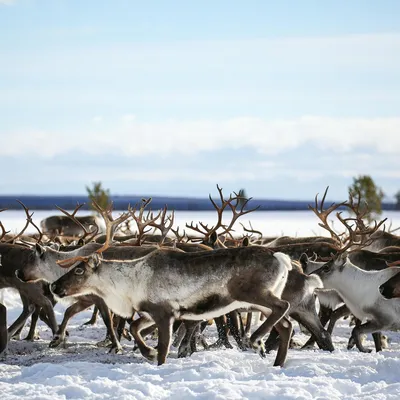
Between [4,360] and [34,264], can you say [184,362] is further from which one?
[34,264]

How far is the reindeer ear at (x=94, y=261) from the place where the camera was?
821cm

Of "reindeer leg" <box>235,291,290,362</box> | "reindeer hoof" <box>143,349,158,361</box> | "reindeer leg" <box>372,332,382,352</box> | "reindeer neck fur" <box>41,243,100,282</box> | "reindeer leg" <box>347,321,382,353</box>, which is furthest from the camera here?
"reindeer neck fur" <box>41,243,100,282</box>

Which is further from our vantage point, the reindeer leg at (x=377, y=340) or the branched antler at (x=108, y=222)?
the reindeer leg at (x=377, y=340)

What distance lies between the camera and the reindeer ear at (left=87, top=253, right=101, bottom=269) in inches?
323

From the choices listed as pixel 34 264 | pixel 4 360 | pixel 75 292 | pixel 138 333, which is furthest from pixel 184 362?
pixel 34 264

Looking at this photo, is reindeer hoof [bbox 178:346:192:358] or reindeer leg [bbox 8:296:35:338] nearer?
reindeer hoof [bbox 178:346:192:358]

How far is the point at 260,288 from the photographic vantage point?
7.69 m

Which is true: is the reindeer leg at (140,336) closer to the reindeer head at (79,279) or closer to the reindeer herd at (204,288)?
the reindeer herd at (204,288)

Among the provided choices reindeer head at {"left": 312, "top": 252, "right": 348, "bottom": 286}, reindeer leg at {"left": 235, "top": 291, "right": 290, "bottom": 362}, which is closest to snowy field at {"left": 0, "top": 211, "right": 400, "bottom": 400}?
reindeer leg at {"left": 235, "top": 291, "right": 290, "bottom": 362}

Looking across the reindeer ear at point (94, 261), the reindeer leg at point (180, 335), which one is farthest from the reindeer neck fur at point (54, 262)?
the reindeer ear at point (94, 261)

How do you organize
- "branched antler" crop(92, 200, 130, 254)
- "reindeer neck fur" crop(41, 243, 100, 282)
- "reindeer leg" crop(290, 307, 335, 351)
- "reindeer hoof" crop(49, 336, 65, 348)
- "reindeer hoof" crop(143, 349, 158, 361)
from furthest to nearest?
"reindeer neck fur" crop(41, 243, 100, 282), "reindeer hoof" crop(49, 336, 65, 348), "reindeer leg" crop(290, 307, 335, 351), "branched antler" crop(92, 200, 130, 254), "reindeer hoof" crop(143, 349, 158, 361)

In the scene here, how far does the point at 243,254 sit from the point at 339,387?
5.33 feet

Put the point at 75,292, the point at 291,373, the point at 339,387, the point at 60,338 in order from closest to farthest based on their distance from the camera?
the point at 339,387
the point at 291,373
the point at 75,292
the point at 60,338

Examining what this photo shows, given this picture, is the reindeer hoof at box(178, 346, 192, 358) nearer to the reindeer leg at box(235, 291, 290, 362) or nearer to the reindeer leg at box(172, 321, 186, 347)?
the reindeer leg at box(172, 321, 186, 347)
